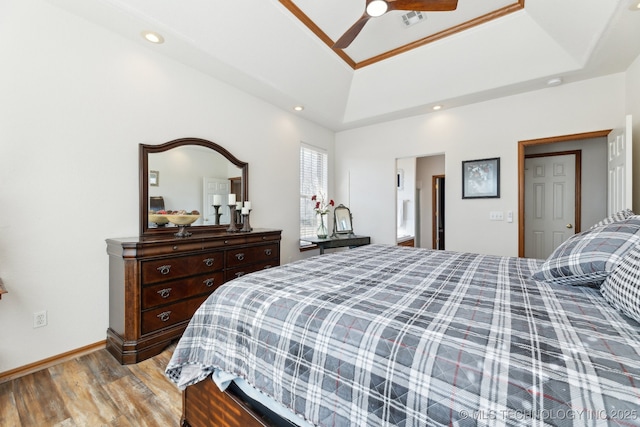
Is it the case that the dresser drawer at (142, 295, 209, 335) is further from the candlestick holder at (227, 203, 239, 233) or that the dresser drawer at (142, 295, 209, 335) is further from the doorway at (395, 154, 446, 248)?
the doorway at (395, 154, 446, 248)

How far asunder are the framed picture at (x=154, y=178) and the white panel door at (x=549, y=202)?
16.8ft

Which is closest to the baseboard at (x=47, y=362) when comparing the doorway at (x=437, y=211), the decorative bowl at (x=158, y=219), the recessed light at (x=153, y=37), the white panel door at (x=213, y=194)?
the decorative bowl at (x=158, y=219)

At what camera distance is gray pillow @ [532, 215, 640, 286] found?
3.95ft

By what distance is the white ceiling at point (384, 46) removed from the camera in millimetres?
2297

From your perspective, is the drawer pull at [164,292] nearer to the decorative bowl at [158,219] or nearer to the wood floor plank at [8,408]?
the decorative bowl at [158,219]

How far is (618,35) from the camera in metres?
2.34

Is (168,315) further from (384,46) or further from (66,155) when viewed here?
(384,46)

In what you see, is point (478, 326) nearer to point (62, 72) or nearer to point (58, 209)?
point (58, 209)

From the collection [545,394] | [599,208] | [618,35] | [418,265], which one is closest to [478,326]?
[545,394]

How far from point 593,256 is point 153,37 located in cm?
355

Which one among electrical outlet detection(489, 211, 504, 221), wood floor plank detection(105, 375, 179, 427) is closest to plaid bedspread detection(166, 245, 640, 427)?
wood floor plank detection(105, 375, 179, 427)

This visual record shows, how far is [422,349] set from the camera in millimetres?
800

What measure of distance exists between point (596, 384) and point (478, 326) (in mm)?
306

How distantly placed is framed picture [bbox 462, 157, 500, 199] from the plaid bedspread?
260 centimetres
